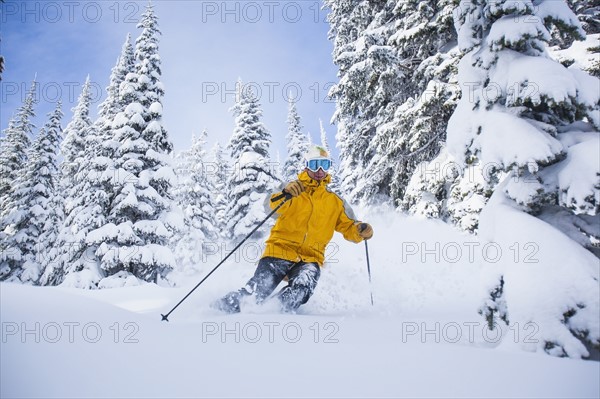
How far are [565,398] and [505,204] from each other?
2519 millimetres

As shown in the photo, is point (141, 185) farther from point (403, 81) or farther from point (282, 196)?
point (282, 196)

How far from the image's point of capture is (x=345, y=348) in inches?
101

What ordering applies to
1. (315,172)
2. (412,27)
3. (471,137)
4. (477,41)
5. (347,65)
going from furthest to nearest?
(347,65) < (412,27) < (315,172) < (477,41) < (471,137)

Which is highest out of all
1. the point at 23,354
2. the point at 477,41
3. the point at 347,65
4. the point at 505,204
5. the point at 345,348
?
the point at 347,65

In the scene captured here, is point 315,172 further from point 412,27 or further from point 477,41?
point 412,27

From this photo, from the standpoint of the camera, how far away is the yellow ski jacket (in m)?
5.49

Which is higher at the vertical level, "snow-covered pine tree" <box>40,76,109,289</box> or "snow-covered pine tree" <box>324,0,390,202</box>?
"snow-covered pine tree" <box>324,0,390,202</box>

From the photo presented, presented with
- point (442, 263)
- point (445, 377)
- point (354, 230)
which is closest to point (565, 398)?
point (445, 377)

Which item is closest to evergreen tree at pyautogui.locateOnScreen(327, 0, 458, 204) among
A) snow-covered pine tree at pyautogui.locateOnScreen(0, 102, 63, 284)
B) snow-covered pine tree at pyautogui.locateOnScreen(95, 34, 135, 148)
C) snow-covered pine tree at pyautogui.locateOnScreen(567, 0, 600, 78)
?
snow-covered pine tree at pyautogui.locateOnScreen(567, 0, 600, 78)

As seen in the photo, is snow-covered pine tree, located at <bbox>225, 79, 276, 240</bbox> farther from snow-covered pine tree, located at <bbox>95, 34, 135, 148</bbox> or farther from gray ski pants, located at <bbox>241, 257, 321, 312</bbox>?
gray ski pants, located at <bbox>241, 257, 321, 312</bbox>

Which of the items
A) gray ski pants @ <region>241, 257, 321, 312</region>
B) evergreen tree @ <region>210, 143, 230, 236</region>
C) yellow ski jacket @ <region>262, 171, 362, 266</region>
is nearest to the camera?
gray ski pants @ <region>241, 257, 321, 312</region>

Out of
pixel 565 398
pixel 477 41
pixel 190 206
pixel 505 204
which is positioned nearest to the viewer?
pixel 565 398

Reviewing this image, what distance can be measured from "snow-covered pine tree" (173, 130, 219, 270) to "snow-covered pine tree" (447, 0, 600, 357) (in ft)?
92.1

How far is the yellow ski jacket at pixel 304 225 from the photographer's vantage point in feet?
18.0
